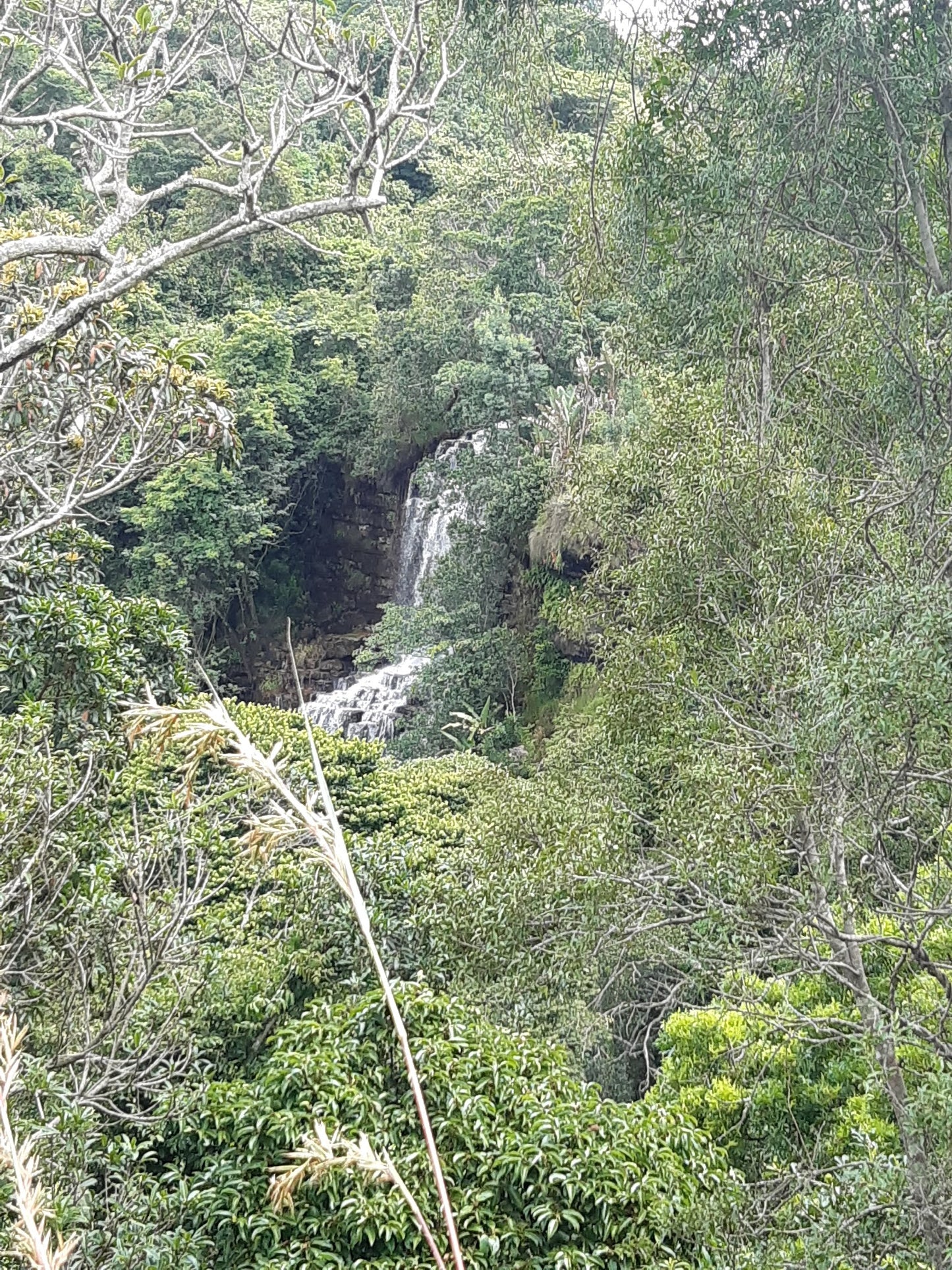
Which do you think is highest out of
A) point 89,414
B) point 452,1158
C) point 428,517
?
point 89,414

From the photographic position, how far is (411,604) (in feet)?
58.7

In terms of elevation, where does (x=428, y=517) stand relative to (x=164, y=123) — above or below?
below

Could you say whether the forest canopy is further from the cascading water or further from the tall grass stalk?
the cascading water

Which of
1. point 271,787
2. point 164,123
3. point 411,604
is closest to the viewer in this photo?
point 271,787

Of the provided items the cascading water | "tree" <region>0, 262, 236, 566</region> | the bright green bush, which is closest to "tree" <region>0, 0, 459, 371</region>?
"tree" <region>0, 262, 236, 566</region>

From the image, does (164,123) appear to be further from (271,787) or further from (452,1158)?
(452,1158)

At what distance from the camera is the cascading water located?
15866 millimetres

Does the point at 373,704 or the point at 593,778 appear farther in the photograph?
the point at 373,704

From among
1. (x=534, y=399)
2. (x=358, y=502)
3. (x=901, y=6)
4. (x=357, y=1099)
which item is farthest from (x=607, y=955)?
(x=358, y=502)

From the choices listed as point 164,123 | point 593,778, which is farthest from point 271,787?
point 593,778

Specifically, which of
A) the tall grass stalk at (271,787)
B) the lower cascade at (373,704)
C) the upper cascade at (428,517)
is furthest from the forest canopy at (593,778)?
the upper cascade at (428,517)

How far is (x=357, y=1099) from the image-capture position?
12.5 feet

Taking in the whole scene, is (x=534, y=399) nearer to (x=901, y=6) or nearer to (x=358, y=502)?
(x=358, y=502)

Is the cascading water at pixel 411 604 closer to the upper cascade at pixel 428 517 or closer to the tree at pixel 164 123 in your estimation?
the upper cascade at pixel 428 517
